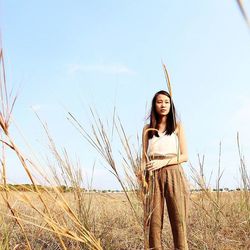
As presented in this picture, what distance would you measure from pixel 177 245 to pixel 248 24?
7.14 feet

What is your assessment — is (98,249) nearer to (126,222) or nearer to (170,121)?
(170,121)

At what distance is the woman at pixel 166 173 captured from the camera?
232cm

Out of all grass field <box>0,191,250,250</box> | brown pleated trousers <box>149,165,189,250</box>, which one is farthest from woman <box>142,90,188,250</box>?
grass field <box>0,191,250,250</box>

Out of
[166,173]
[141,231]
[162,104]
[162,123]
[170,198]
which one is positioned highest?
[162,104]

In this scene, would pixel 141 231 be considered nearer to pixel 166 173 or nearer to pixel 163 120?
pixel 166 173

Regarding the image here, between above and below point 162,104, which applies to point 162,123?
below

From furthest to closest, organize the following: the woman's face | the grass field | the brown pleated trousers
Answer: the grass field → the woman's face → the brown pleated trousers

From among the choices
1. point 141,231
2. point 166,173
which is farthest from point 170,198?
point 141,231

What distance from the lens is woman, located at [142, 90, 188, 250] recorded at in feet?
7.60

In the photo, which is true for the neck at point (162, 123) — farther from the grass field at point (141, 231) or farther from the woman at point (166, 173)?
the grass field at point (141, 231)

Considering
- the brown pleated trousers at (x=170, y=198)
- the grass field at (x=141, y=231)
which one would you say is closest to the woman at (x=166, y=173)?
the brown pleated trousers at (x=170, y=198)

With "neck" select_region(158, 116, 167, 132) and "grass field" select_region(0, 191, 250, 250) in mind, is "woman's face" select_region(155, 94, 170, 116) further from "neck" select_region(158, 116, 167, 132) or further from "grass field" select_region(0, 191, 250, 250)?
"grass field" select_region(0, 191, 250, 250)

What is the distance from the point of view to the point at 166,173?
7.61 feet

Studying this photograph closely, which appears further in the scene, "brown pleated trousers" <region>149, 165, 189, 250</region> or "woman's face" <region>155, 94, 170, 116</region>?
"woman's face" <region>155, 94, 170, 116</region>
